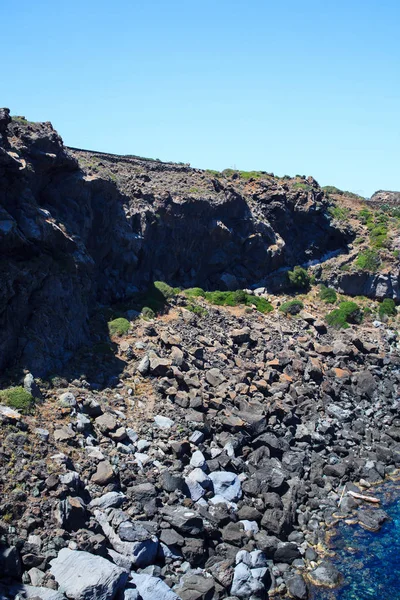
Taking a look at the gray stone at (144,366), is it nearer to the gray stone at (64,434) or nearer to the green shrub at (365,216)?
the gray stone at (64,434)

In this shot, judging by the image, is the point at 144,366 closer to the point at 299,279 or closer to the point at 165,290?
the point at 165,290

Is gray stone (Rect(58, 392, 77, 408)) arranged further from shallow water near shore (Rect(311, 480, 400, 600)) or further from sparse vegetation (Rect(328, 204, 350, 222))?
sparse vegetation (Rect(328, 204, 350, 222))

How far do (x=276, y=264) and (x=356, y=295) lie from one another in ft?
25.7

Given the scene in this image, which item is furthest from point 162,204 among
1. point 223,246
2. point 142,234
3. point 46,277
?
point 46,277

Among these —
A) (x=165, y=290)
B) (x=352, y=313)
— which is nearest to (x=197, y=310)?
(x=165, y=290)

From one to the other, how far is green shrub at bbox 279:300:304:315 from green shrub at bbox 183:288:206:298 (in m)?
6.54

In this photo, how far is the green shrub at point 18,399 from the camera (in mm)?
19406

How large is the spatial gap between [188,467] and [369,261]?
32.8 meters

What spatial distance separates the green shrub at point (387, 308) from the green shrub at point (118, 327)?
24.0 m

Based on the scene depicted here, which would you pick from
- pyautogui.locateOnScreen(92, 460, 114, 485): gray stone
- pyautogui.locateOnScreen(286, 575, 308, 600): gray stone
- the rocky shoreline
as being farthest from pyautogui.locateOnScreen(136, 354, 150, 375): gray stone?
pyautogui.locateOnScreen(286, 575, 308, 600): gray stone

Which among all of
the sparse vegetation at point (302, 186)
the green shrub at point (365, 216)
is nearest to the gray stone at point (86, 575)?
the sparse vegetation at point (302, 186)

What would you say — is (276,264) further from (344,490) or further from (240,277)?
(344,490)

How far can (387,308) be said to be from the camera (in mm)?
44312

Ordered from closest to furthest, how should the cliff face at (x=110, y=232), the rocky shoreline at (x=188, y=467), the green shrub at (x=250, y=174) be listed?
the rocky shoreline at (x=188, y=467) < the cliff face at (x=110, y=232) < the green shrub at (x=250, y=174)
